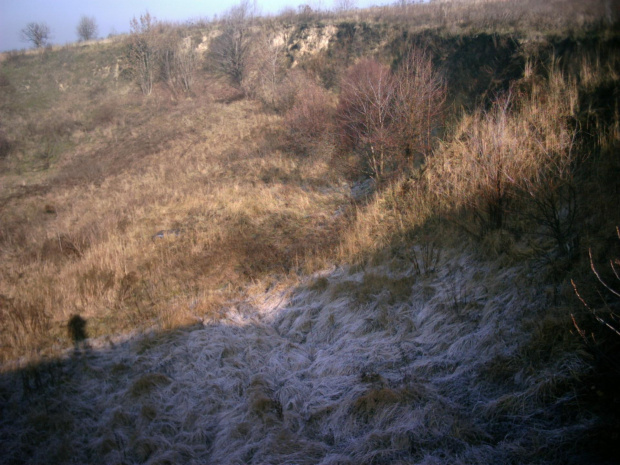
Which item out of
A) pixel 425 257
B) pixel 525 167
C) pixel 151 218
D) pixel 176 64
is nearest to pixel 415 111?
pixel 525 167

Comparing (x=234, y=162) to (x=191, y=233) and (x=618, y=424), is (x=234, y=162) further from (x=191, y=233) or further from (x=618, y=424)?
(x=618, y=424)

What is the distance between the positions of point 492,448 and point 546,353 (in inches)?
42.8

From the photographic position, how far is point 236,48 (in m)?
26.1

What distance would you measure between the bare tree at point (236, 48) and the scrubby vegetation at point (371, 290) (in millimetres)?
14557

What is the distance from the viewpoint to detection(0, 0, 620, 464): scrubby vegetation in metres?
3.52

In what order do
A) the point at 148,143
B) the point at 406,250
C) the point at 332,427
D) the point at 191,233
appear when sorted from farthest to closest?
the point at 148,143 < the point at 191,233 < the point at 406,250 < the point at 332,427

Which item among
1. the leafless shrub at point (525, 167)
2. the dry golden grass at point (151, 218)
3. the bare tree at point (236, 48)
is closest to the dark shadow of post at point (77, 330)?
the dry golden grass at point (151, 218)

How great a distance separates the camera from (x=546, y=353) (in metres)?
3.52

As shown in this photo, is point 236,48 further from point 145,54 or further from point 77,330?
point 77,330

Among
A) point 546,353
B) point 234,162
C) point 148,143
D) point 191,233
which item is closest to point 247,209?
point 191,233

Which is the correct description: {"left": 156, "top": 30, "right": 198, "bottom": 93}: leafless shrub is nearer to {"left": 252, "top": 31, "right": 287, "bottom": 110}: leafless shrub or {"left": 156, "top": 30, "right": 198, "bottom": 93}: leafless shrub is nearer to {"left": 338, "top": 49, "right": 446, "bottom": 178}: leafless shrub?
{"left": 252, "top": 31, "right": 287, "bottom": 110}: leafless shrub

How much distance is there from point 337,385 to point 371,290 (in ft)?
6.08

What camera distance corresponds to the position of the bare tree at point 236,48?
2639 centimetres

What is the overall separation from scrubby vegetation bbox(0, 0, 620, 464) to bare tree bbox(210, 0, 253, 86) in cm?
1456
